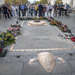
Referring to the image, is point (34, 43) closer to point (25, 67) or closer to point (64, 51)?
point (64, 51)

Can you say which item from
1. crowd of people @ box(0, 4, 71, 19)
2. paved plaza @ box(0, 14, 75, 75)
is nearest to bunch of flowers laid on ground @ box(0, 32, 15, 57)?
paved plaza @ box(0, 14, 75, 75)

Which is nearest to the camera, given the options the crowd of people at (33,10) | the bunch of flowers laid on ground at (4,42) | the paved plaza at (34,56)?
the paved plaza at (34,56)

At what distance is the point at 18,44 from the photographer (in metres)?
9.47

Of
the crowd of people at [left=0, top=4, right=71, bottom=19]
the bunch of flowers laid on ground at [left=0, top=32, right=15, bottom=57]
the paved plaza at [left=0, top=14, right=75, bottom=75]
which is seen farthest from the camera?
the crowd of people at [left=0, top=4, right=71, bottom=19]

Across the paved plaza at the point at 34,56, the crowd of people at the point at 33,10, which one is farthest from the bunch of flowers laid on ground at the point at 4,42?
the crowd of people at the point at 33,10

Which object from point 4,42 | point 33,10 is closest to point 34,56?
point 4,42

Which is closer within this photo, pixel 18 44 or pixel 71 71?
pixel 71 71

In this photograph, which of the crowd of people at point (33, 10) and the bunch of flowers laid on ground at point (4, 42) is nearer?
the bunch of flowers laid on ground at point (4, 42)

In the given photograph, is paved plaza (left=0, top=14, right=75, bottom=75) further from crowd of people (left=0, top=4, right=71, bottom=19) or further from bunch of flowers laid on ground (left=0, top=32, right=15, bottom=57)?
crowd of people (left=0, top=4, right=71, bottom=19)

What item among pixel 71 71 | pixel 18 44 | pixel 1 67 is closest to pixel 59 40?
pixel 18 44

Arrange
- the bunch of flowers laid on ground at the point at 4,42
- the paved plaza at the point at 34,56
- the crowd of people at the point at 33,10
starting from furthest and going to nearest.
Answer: the crowd of people at the point at 33,10
the bunch of flowers laid on ground at the point at 4,42
the paved plaza at the point at 34,56

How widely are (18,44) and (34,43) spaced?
102 cm

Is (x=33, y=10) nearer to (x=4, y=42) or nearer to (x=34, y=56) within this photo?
(x=4, y=42)

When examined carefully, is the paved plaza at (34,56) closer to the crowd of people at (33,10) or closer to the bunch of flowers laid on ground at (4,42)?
the bunch of flowers laid on ground at (4,42)
